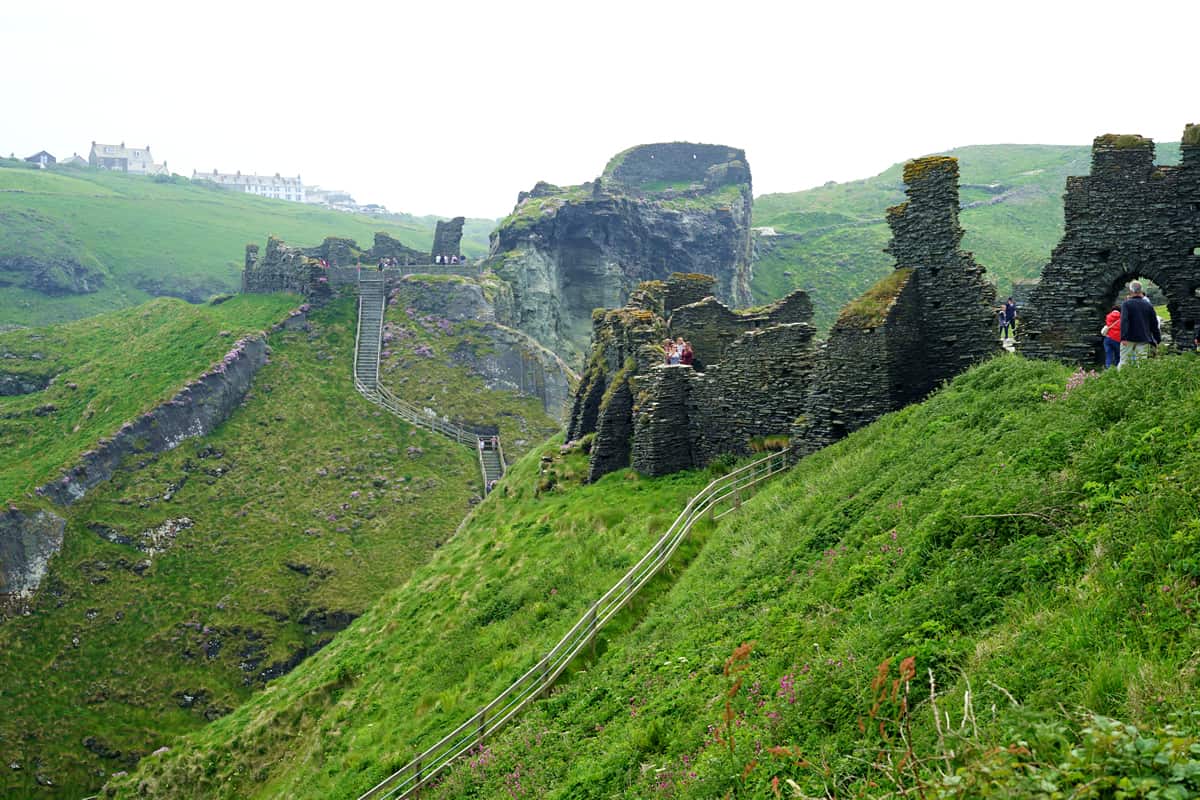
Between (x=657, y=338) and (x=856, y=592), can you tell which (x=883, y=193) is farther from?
(x=856, y=592)

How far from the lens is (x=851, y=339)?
19.3 metres

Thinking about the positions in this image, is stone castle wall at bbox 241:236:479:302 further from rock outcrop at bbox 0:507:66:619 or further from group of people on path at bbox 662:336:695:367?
group of people on path at bbox 662:336:695:367

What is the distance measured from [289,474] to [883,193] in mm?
122087

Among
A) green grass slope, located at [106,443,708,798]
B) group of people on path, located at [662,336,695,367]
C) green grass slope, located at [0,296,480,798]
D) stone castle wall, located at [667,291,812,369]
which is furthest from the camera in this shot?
green grass slope, located at [0,296,480,798]

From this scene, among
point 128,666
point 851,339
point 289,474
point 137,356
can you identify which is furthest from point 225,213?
point 851,339

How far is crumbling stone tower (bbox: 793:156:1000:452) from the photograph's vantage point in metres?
18.9

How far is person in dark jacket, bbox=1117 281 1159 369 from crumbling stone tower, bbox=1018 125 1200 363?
9.34 ft

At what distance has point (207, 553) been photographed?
42.9 m

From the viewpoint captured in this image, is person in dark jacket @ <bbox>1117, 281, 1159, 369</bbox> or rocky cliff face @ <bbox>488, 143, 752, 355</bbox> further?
rocky cliff face @ <bbox>488, 143, 752, 355</bbox>

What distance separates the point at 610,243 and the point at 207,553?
59.8 m

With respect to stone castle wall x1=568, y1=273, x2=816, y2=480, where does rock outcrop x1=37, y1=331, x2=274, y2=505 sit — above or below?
below

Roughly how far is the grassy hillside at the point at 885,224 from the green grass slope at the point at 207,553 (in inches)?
2050

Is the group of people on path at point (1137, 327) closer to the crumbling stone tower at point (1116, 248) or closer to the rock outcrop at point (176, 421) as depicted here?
the crumbling stone tower at point (1116, 248)

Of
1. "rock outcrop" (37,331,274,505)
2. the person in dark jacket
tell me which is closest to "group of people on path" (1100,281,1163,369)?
the person in dark jacket
